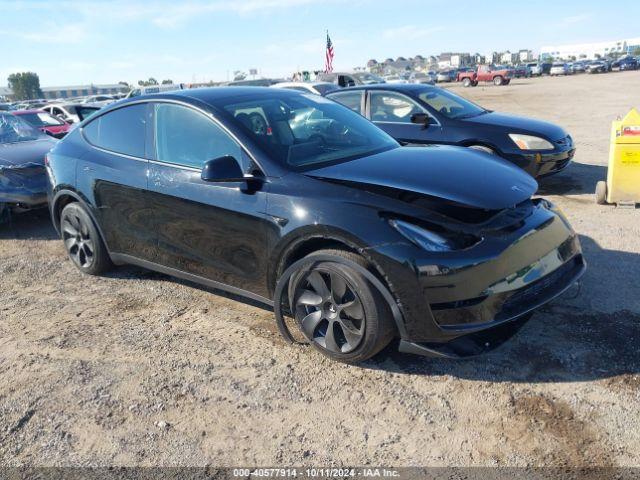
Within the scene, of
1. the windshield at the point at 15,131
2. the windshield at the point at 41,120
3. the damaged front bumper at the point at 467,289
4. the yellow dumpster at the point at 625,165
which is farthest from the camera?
the windshield at the point at 41,120

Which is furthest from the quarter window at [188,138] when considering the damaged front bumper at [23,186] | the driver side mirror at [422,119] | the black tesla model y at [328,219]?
the driver side mirror at [422,119]

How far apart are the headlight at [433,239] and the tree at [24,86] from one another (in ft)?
397

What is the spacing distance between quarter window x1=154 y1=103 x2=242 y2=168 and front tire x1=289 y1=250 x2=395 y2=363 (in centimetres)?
101

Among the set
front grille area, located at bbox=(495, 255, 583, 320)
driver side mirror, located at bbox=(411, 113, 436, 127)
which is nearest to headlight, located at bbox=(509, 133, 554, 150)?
driver side mirror, located at bbox=(411, 113, 436, 127)

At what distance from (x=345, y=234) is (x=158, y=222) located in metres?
1.75

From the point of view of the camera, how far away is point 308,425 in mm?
2836

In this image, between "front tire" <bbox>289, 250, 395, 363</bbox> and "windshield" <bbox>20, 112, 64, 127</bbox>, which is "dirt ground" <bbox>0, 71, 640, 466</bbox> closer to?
"front tire" <bbox>289, 250, 395, 363</bbox>

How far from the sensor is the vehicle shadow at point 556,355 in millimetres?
3121

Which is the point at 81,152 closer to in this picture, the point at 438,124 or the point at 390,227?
the point at 390,227

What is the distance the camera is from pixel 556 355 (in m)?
3.28

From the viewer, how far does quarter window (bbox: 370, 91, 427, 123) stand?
7637 mm

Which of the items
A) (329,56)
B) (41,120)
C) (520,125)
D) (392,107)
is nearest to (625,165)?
(520,125)

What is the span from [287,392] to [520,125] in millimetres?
5569

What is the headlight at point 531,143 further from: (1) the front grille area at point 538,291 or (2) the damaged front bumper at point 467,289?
(2) the damaged front bumper at point 467,289
